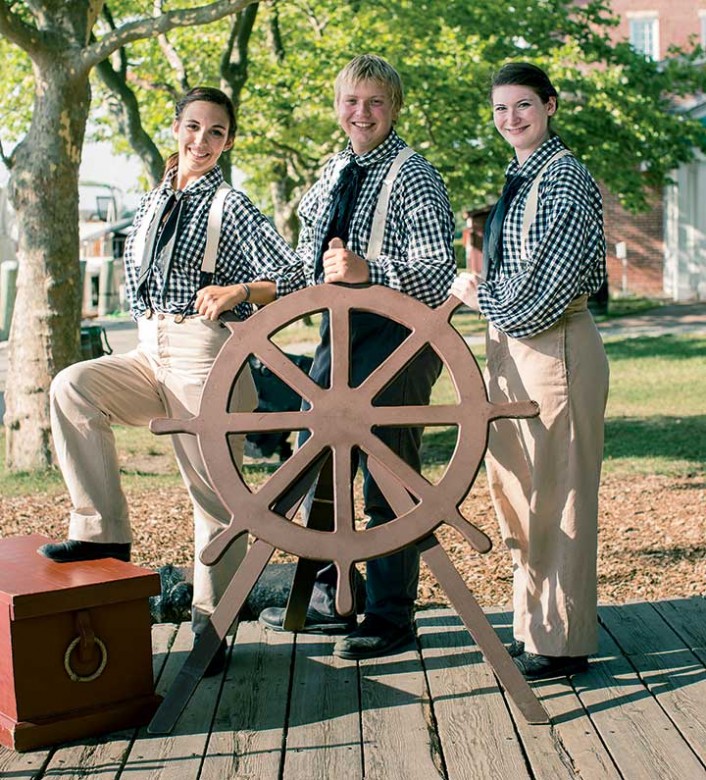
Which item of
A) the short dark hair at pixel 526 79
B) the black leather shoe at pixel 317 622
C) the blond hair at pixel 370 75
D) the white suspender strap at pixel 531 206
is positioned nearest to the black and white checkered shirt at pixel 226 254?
the blond hair at pixel 370 75

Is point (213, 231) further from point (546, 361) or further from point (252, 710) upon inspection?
point (252, 710)

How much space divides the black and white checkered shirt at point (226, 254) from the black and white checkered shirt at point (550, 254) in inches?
27.4

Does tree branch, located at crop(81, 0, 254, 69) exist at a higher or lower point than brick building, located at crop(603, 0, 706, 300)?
higher

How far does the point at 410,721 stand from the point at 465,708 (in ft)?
0.63

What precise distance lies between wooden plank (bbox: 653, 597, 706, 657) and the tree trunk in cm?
509

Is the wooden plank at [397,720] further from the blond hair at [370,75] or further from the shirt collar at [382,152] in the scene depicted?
the blond hair at [370,75]

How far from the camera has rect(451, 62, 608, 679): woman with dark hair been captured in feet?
12.5

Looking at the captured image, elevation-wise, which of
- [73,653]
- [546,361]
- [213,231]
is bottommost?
[73,653]

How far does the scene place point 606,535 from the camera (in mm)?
7035

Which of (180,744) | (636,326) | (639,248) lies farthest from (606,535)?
(639,248)

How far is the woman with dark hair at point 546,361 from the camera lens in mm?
3805

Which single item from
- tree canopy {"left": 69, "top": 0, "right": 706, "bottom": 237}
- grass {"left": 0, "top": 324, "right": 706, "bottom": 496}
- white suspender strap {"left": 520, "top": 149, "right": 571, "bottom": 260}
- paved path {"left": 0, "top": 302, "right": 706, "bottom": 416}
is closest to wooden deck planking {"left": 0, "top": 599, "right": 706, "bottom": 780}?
white suspender strap {"left": 520, "top": 149, "right": 571, "bottom": 260}

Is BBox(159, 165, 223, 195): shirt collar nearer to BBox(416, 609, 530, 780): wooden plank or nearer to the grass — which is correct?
BBox(416, 609, 530, 780): wooden plank

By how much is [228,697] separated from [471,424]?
1156 mm
